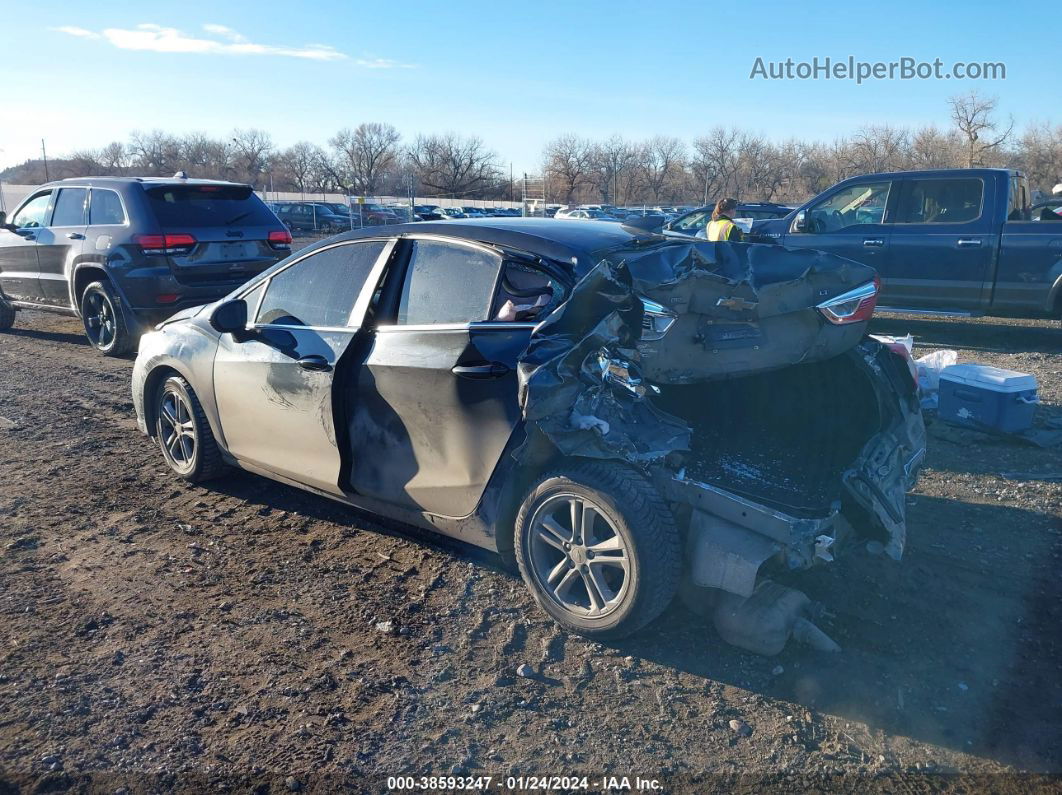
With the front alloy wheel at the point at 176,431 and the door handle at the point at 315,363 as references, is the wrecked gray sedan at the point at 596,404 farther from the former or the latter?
the front alloy wheel at the point at 176,431

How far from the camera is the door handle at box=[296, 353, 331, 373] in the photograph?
419cm

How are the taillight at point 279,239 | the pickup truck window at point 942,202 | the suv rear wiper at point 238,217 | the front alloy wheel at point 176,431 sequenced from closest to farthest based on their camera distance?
the front alloy wheel at point 176,431, the suv rear wiper at point 238,217, the taillight at point 279,239, the pickup truck window at point 942,202

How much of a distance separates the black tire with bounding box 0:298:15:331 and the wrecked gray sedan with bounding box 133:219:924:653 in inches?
330

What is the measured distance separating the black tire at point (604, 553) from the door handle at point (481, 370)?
49 cm

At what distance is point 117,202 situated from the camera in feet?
29.8

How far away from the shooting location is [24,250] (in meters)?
10.3

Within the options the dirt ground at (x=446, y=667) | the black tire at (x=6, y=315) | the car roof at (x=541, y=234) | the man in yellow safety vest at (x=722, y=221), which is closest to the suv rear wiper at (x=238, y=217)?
the black tire at (x=6, y=315)

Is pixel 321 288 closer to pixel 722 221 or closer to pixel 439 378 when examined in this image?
pixel 439 378

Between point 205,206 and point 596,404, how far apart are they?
7.27 meters

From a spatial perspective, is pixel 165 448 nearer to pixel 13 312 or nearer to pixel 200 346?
pixel 200 346

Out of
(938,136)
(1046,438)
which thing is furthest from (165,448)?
(938,136)

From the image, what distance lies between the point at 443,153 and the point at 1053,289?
224ft

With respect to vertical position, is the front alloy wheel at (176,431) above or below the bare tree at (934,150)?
below

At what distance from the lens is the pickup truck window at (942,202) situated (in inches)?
385
